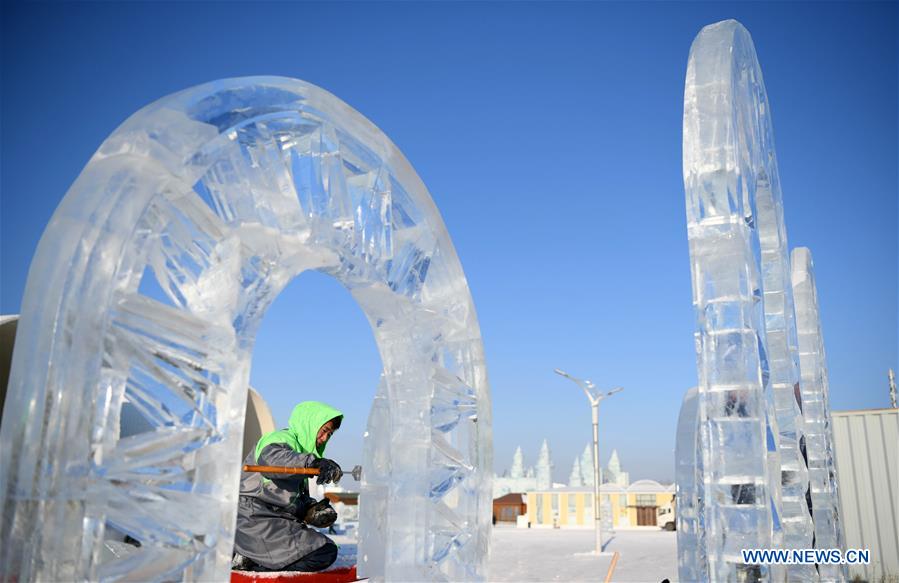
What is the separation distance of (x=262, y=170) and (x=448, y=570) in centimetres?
236

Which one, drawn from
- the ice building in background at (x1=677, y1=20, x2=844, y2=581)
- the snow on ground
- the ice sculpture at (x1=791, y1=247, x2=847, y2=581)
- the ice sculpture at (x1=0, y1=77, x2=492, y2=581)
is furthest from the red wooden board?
the ice sculpture at (x1=791, y1=247, x2=847, y2=581)

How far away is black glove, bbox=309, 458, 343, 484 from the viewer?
204 inches

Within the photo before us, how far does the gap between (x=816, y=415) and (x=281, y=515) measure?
3873 mm

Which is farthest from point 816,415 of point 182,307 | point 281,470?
point 182,307

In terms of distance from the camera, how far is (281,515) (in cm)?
546

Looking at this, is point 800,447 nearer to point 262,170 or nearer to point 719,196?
point 719,196

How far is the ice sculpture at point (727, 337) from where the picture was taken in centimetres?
322

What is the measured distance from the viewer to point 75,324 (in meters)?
2.15

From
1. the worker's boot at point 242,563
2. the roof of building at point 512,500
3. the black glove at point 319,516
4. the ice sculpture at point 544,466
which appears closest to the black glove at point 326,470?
the black glove at point 319,516

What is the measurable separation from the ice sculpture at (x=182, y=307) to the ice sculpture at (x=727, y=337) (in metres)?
1.44

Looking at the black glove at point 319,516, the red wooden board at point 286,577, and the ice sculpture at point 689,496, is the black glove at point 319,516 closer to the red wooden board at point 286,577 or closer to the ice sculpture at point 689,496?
the red wooden board at point 286,577

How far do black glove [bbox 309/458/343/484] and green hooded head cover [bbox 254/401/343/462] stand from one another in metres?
0.37

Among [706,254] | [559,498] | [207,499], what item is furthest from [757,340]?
[559,498]

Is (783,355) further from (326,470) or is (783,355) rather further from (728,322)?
(326,470)
